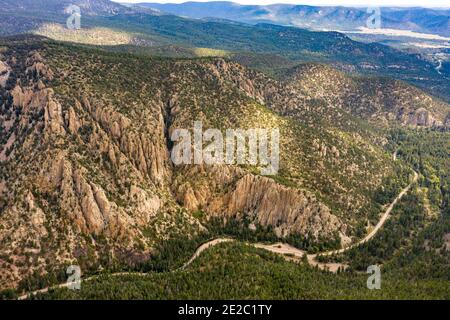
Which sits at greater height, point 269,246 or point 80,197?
point 80,197

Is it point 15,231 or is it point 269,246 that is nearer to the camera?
point 15,231

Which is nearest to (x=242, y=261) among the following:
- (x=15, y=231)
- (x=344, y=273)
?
(x=344, y=273)

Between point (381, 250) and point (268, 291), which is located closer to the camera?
point (268, 291)
